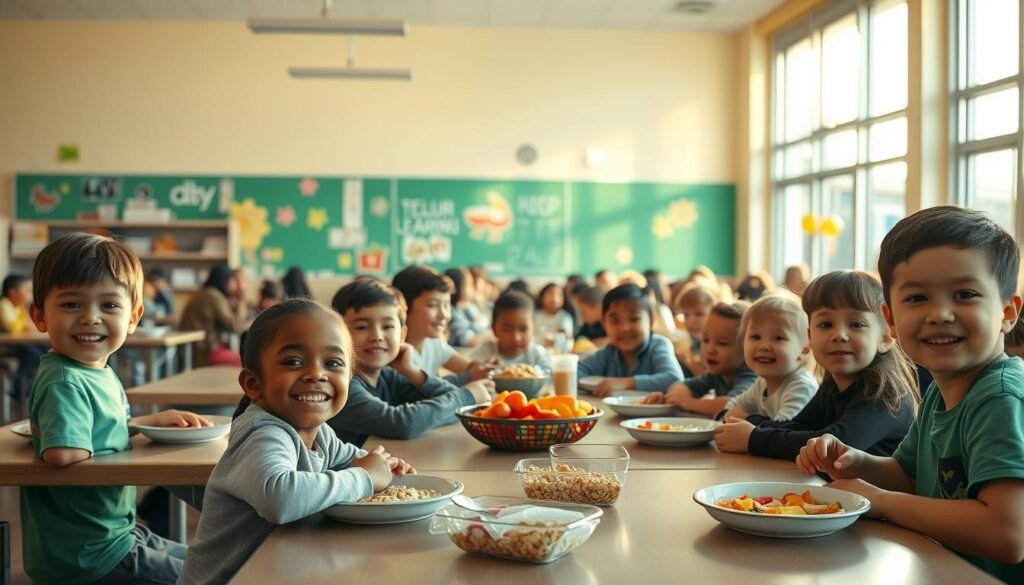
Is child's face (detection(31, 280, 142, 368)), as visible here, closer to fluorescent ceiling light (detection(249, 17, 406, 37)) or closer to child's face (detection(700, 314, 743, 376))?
child's face (detection(700, 314, 743, 376))

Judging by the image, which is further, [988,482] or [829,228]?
[829,228]

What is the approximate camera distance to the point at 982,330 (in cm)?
139

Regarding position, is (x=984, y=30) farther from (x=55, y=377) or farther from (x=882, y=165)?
(x=55, y=377)

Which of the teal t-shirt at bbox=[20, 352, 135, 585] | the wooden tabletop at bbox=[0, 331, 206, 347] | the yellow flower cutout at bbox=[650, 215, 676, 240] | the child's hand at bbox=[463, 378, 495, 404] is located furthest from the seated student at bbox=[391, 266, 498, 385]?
the yellow flower cutout at bbox=[650, 215, 676, 240]

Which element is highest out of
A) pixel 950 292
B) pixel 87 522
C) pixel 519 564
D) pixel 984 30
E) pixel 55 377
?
pixel 984 30

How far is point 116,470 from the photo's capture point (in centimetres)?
192

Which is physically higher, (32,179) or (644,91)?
(644,91)

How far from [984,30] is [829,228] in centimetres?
193

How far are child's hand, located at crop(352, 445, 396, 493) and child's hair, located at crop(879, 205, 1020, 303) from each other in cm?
84

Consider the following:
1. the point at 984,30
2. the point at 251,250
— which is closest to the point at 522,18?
the point at 251,250

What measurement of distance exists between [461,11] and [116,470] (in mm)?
7563

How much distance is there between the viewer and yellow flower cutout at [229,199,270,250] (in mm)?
9266

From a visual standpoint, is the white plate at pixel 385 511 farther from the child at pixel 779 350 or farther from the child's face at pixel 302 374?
the child at pixel 779 350

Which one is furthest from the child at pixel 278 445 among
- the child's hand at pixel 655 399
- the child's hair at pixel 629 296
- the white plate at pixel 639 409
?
the child's hair at pixel 629 296
